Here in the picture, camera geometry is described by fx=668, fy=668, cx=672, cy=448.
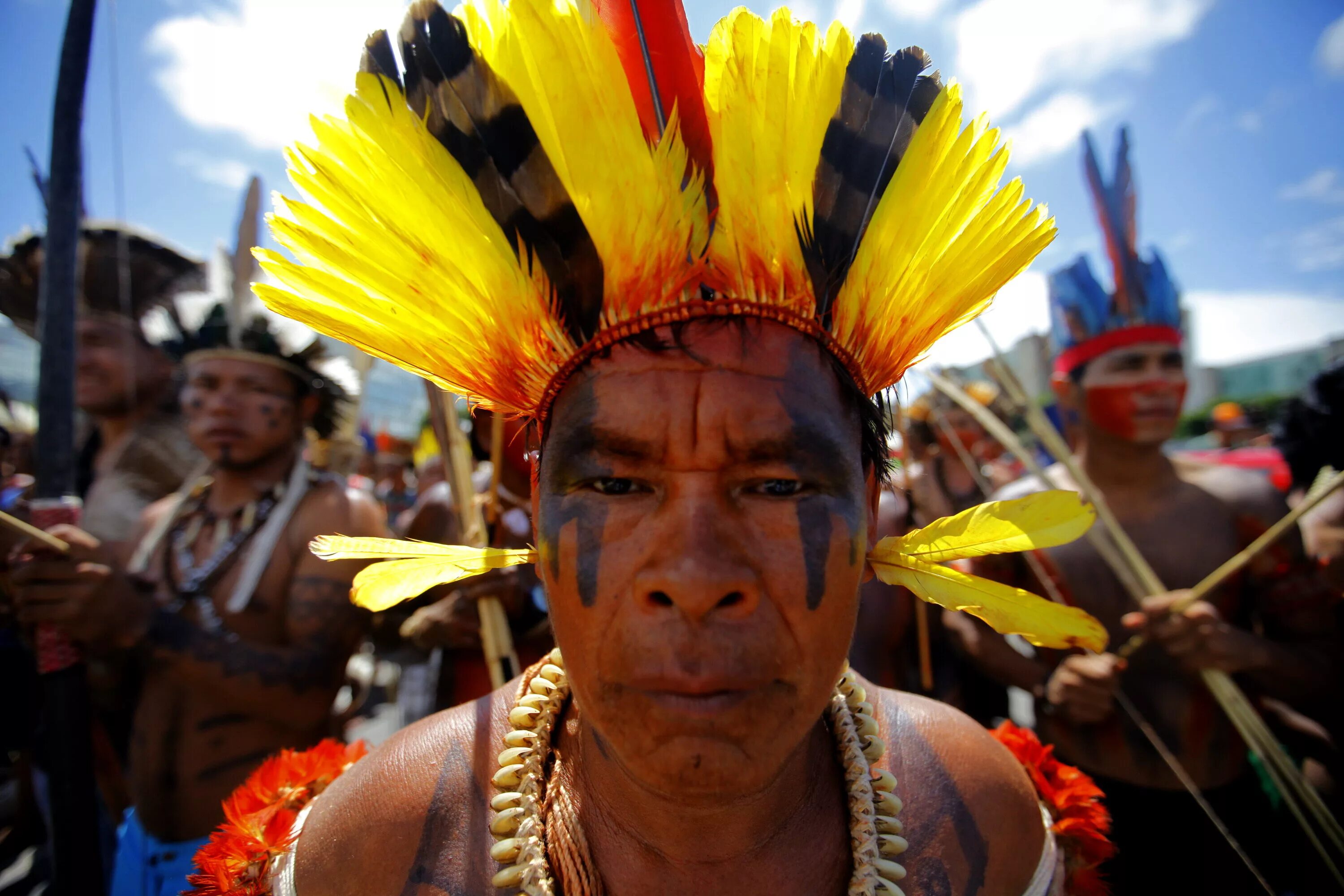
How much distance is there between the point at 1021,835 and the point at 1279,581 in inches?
93.1

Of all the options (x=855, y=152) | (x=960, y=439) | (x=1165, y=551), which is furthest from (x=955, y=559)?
(x=960, y=439)

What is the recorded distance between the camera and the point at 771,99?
3.98 ft

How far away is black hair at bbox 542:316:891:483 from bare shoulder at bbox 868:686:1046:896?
26.0 inches

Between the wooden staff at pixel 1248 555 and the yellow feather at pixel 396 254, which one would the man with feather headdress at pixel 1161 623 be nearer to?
the wooden staff at pixel 1248 555

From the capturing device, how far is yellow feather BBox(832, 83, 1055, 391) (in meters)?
1.29

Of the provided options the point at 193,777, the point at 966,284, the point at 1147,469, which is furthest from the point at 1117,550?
the point at 193,777

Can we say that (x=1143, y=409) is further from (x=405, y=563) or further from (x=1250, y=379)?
(x=1250, y=379)

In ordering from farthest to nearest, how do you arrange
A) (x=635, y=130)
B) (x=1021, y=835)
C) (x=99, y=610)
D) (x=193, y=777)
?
(x=193, y=777) < (x=99, y=610) < (x=1021, y=835) < (x=635, y=130)

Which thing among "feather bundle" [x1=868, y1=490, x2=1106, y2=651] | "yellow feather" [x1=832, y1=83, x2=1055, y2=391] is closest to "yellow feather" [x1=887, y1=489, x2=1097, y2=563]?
"feather bundle" [x1=868, y1=490, x2=1106, y2=651]

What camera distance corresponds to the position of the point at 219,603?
2869mm

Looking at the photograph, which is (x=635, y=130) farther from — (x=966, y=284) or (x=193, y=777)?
(x=193, y=777)

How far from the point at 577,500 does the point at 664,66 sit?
842 millimetres

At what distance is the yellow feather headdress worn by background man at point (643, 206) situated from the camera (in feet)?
3.94

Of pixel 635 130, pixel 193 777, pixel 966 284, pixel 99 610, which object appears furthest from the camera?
pixel 193 777
